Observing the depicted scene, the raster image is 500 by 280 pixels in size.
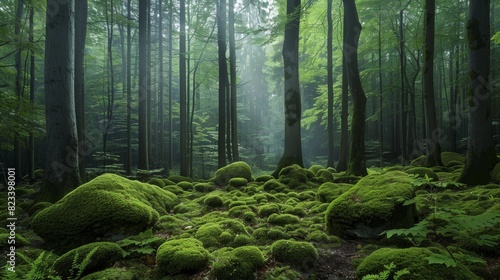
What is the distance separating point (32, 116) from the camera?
9.57m

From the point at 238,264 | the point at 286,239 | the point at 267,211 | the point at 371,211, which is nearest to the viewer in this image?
the point at 238,264

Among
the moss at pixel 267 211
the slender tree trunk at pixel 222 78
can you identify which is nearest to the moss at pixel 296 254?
the moss at pixel 267 211

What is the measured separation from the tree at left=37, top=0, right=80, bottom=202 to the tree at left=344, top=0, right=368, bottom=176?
25.3 feet

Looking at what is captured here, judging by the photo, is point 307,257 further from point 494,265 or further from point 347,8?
point 347,8

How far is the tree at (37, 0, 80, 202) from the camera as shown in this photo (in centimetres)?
609

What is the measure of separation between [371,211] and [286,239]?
4.83 feet

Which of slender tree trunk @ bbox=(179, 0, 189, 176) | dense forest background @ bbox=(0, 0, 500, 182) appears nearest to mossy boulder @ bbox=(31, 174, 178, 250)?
dense forest background @ bbox=(0, 0, 500, 182)

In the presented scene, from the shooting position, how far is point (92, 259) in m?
3.45

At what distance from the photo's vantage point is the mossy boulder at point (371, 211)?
4.24 meters

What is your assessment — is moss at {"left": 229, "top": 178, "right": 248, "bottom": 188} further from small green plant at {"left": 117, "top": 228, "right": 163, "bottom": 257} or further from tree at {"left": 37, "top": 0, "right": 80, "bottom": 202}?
small green plant at {"left": 117, "top": 228, "right": 163, "bottom": 257}

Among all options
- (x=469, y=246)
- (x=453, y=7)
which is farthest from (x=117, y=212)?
(x=453, y=7)

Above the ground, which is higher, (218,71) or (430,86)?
(218,71)

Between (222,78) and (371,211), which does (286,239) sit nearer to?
(371,211)

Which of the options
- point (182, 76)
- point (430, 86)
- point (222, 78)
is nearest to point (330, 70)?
point (430, 86)
